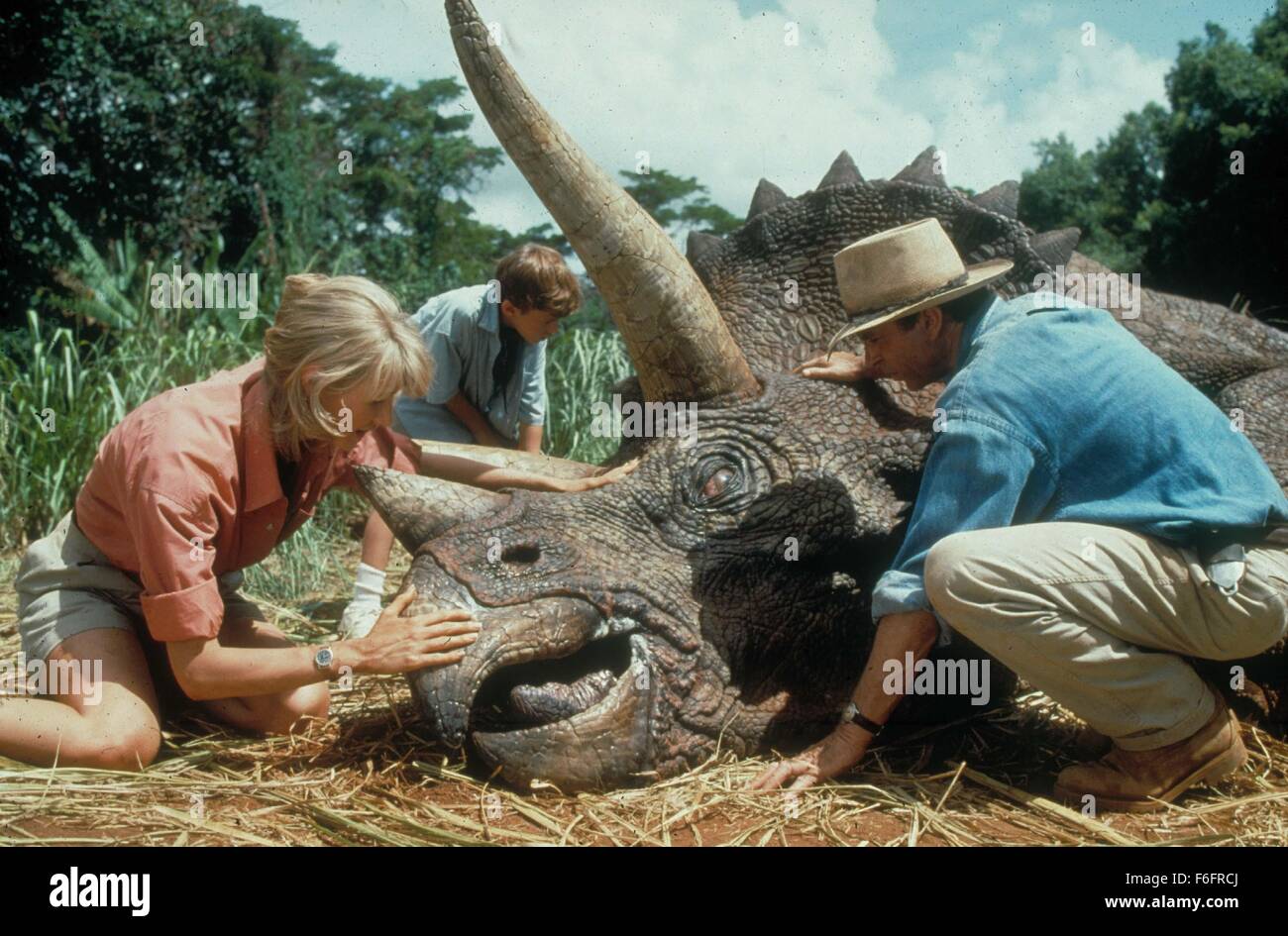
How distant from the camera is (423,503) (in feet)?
11.2

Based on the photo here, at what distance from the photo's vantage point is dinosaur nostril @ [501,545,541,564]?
3199 millimetres

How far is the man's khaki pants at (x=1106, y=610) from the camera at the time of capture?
317 cm

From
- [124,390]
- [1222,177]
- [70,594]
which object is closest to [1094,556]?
[70,594]

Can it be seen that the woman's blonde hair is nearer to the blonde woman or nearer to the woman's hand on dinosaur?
the blonde woman

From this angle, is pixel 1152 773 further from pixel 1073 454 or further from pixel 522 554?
pixel 522 554

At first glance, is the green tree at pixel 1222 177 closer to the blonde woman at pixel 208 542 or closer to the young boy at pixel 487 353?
the young boy at pixel 487 353

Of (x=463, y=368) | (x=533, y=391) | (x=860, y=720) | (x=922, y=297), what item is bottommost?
(x=860, y=720)

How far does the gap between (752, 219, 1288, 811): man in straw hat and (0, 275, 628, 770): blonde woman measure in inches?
42.8

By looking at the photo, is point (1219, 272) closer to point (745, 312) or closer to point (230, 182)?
point (230, 182)

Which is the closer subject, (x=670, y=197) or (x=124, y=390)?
(x=124, y=390)

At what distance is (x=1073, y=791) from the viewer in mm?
3355

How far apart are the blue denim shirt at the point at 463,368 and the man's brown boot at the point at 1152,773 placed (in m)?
3.54

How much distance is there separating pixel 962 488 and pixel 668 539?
2.80ft

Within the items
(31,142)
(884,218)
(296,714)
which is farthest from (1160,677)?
(31,142)
